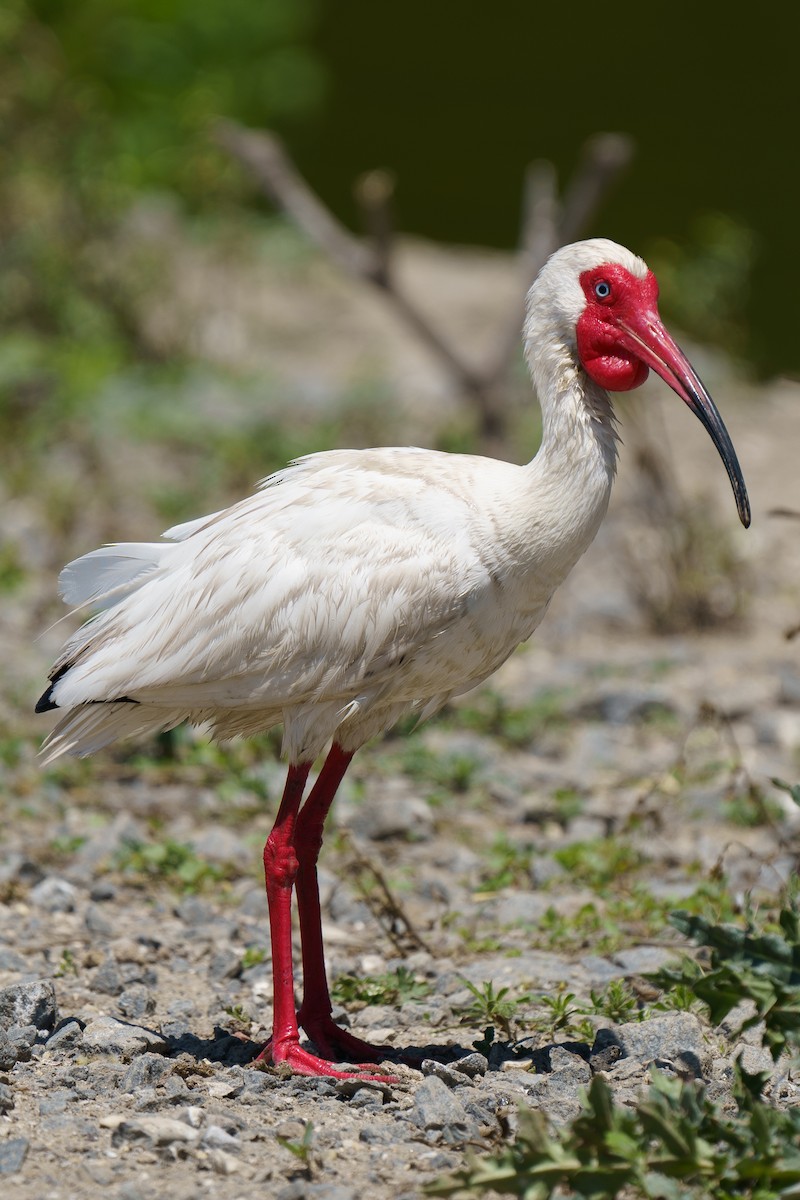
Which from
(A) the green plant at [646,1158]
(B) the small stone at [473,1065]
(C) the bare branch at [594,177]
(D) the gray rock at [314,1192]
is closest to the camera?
(A) the green plant at [646,1158]

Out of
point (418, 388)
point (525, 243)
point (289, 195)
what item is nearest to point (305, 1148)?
point (525, 243)

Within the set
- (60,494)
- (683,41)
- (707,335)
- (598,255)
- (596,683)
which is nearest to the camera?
(598,255)

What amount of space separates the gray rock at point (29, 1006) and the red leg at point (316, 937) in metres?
0.66

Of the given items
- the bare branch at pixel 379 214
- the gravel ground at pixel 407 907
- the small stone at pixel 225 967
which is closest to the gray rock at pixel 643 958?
the gravel ground at pixel 407 907

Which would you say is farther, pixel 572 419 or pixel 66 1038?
pixel 572 419

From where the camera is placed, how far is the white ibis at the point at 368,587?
404 centimetres

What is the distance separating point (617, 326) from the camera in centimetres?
418

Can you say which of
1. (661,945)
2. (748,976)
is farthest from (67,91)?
(748,976)

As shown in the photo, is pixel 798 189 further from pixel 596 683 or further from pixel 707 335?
pixel 596 683

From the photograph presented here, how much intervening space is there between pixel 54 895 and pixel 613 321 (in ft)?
8.27

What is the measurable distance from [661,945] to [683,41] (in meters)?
15.2

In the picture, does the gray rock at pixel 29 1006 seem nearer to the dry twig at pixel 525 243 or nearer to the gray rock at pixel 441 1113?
the gray rock at pixel 441 1113

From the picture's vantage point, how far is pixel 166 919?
16.7 feet

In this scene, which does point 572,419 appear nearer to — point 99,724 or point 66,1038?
point 99,724
